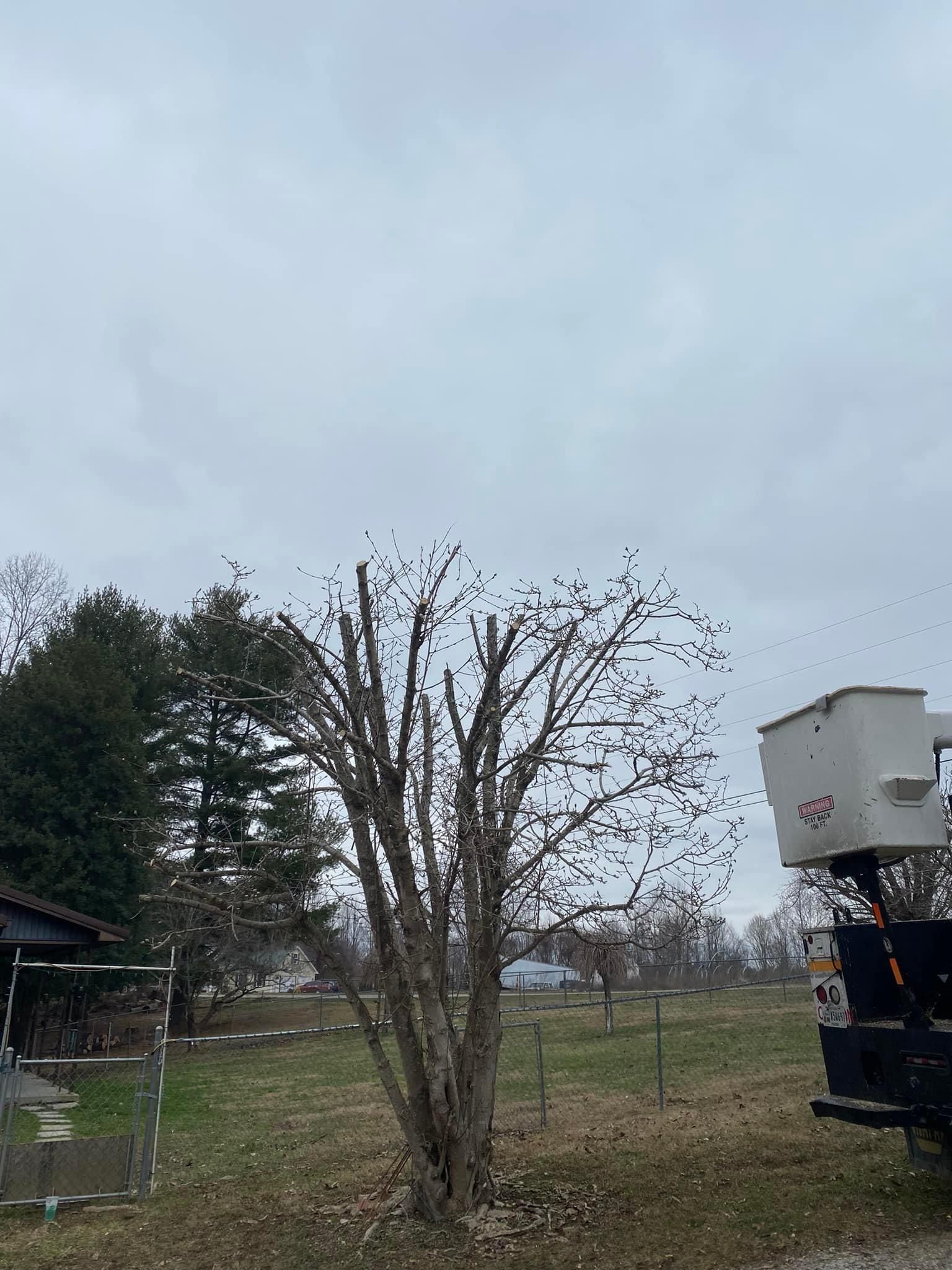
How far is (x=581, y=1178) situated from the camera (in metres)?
7.50

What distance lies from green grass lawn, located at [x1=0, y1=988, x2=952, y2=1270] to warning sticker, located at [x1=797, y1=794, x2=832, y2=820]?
2.57 m

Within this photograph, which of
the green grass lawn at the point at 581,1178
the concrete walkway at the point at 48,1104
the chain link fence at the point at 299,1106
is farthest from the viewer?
the concrete walkway at the point at 48,1104

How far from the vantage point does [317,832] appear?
24.1 feet

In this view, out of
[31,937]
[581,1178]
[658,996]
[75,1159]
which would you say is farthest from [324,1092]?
[581,1178]

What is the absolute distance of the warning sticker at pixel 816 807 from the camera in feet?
20.3

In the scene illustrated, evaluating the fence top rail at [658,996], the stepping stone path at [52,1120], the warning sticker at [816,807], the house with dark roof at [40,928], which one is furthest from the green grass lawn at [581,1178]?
the house with dark roof at [40,928]

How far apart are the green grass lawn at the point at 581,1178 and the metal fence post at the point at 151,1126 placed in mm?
205

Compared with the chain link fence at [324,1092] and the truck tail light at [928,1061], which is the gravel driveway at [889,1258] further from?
the chain link fence at [324,1092]

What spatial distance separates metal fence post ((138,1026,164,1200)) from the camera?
26.8 ft

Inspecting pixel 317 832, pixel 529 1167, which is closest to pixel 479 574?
pixel 317 832

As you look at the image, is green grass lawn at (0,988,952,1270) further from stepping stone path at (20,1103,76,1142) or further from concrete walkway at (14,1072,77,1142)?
concrete walkway at (14,1072,77,1142)

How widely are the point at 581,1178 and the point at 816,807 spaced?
12.4 ft

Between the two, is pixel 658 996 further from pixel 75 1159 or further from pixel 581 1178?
pixel 75 1159

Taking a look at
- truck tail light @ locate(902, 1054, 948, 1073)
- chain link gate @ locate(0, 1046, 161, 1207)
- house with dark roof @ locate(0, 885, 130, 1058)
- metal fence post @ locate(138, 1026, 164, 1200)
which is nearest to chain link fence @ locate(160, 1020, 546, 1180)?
metal fence post @ locate(138, 1026, 164, 1200)
